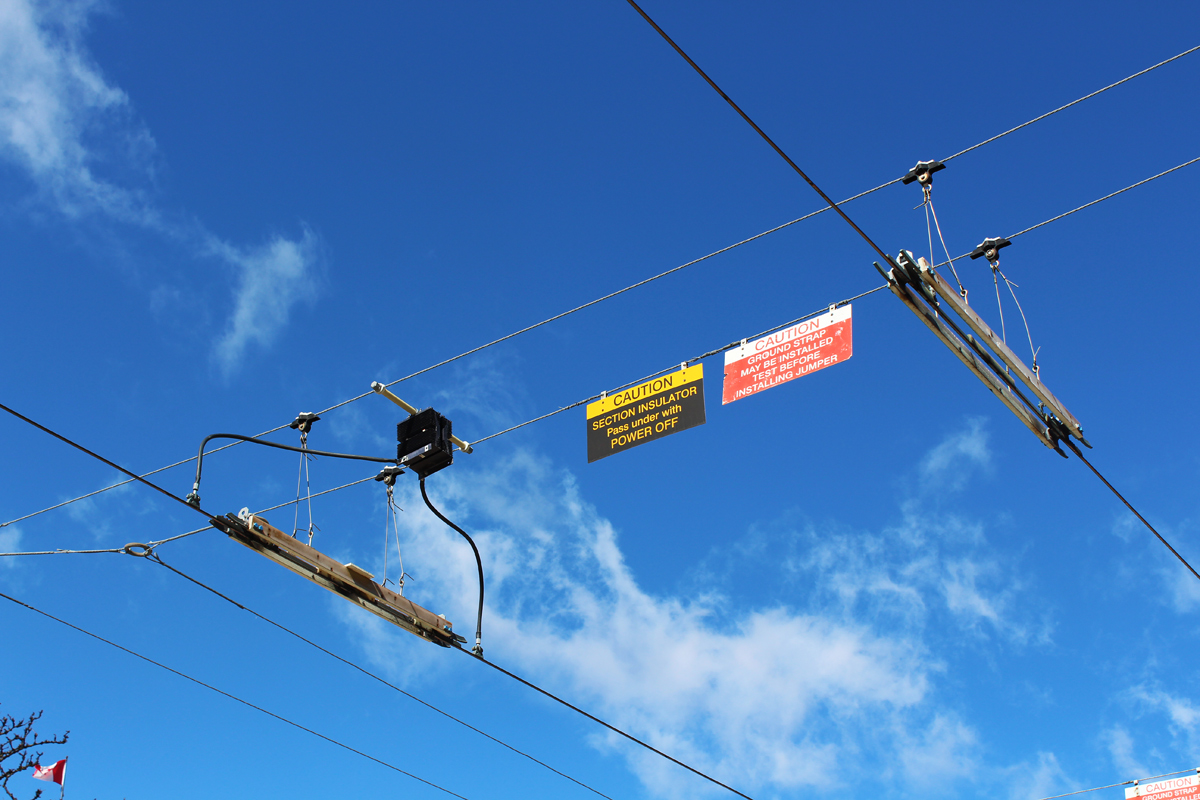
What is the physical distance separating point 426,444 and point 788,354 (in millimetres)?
3516

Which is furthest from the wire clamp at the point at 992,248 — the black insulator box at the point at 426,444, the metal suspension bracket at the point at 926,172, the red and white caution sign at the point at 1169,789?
the red and white caution sign at the point at 1169,789

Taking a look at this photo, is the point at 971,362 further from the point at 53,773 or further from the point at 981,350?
Result: the point at 53,773

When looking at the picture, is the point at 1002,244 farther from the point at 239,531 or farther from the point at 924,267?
the point at 239,531

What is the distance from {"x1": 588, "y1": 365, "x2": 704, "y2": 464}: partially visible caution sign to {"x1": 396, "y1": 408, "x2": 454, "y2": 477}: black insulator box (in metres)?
1.57

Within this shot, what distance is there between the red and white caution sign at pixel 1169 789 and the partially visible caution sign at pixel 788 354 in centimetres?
1332

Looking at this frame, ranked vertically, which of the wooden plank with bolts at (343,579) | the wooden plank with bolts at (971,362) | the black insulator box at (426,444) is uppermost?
the black insulator box at (426,444)

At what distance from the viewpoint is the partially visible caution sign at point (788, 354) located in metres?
9.64

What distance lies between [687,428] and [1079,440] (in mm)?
3520

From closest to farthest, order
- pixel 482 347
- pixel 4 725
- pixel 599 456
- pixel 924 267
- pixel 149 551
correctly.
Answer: pixel 924 267, pixel 149 551, pixel 599 456, pixel 482 347, pixel 4 725

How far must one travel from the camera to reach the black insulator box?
9789mm

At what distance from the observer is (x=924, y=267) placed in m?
7.71

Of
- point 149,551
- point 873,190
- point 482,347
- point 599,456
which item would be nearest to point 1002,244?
point 873,190

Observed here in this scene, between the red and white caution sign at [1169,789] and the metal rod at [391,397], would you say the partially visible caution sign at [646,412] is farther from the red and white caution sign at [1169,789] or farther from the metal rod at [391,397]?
the red and white caution sign at [1169,789]

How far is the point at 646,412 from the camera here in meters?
10.5
